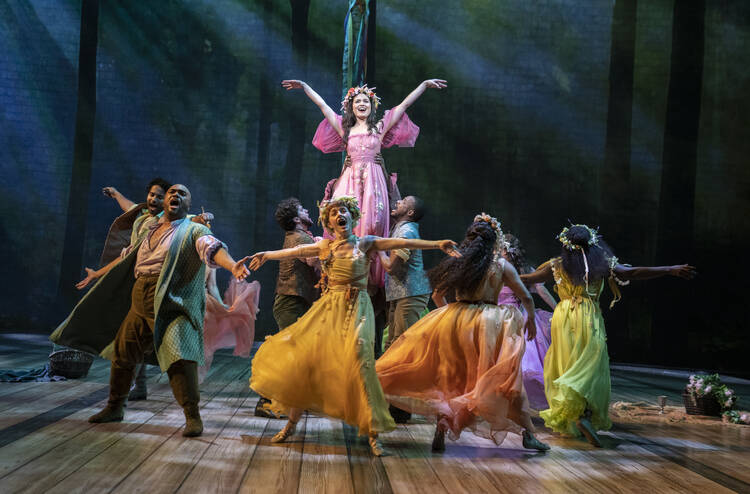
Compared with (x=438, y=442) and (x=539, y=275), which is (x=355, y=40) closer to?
(x=539, y=275)

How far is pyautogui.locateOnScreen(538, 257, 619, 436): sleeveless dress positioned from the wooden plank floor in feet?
0.58

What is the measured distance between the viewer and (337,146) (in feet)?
21.0

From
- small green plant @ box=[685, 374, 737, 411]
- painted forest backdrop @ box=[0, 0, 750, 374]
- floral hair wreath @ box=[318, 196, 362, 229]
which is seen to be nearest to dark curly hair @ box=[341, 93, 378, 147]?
floral hair wreath @ box=[318, 196, 362, 229]

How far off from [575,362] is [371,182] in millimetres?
2114

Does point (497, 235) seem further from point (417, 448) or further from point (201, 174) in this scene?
point (201, 174)

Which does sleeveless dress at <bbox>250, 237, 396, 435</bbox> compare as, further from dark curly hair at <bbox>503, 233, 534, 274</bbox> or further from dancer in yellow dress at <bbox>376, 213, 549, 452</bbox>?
dark curly hair at <bbox>503, 233, 534, 274</bbox>

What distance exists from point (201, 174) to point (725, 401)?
713 cm

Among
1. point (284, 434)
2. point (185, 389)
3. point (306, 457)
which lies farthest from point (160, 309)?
point (306, 457)

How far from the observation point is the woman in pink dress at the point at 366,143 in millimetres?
5613

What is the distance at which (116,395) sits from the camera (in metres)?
4.30

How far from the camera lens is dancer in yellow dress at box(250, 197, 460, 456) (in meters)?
3.79

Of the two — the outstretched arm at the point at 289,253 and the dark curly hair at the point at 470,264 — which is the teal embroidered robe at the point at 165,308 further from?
the dark curly hair at the point at 470,264

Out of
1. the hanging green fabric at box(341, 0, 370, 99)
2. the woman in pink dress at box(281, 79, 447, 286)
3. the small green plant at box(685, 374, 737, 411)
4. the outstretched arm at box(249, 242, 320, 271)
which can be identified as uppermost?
the hanging green fabric at box(341, 0, 370, 99)

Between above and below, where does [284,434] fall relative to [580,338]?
below
